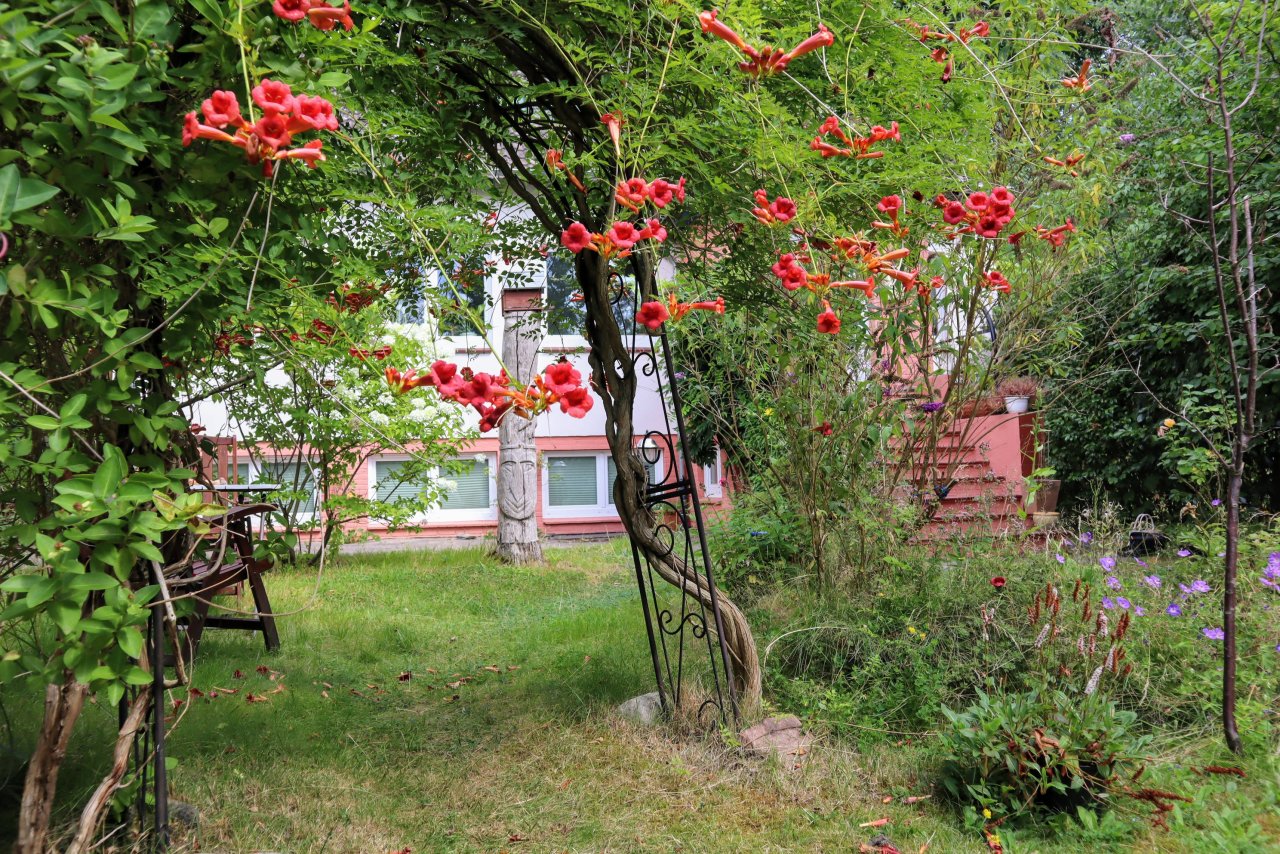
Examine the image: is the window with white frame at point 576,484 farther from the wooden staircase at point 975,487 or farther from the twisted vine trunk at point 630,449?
the twisted vine trunk at point 630,449

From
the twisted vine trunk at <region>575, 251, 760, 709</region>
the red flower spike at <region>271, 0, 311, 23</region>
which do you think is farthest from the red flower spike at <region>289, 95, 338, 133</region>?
the twisted vine trunk at <region>575, 251, 760, 709</region>

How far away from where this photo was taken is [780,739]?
2812 millimetres

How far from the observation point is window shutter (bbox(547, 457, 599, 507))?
1048cm

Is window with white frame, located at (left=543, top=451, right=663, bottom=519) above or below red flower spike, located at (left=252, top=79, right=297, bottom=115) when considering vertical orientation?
below

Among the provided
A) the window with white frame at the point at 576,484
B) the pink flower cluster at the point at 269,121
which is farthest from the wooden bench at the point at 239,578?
the window with white frame at the point at 576,484

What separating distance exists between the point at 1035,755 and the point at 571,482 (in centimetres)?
847

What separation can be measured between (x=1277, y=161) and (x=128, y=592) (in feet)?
19.1

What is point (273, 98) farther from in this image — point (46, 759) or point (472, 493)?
point (472, 493)

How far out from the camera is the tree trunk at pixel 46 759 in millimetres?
1693

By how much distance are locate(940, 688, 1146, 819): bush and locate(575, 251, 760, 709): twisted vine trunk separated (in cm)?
79

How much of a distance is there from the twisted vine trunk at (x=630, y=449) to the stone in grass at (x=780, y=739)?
147 mm

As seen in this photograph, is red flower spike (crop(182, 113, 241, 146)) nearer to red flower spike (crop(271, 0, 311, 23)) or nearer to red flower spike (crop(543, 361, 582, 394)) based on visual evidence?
red flower spike (crop(271, 0, 311, 23))

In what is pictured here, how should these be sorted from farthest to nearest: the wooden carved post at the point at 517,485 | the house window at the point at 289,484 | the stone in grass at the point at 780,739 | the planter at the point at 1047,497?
1. the wooden carved post at the point at 517,485
2. the planter at the point at 1047,497
3. the house window at the point at 289,484
4. the stone in grass at the point at 780,739

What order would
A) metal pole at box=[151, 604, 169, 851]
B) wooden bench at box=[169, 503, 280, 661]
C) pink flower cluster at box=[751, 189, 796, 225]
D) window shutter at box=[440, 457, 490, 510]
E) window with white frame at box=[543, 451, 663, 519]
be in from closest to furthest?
metal pole at box=[151, 604, 169, 851] < pink flower cluster at box=[751, 189, 796, 225] < wooden bench at box=[169, 503, 280, 661] < window shutter at box=[440, 457, 490, 510] < window with white frame at box=[543, 451, 663, 519]
